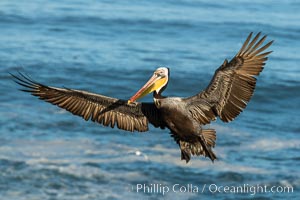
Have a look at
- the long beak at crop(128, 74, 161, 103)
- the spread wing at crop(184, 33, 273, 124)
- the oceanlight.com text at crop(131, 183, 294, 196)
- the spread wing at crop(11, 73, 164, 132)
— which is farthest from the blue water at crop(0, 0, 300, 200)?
the long beak at crop(128, 74, 161, 103)

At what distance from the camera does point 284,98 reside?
1168 inches

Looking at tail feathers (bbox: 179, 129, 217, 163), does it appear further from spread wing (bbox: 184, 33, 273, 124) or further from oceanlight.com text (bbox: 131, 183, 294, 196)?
oceanlight.com text (bbox: 131, 183, 294, 196)

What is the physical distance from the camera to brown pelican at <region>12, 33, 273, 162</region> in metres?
12.4

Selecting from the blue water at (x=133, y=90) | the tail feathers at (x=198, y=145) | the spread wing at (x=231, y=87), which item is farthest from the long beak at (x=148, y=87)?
the blue water at (x=133, y=90)

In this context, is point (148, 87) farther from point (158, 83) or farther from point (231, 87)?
point (231, 87)

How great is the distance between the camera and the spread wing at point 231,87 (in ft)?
40.9

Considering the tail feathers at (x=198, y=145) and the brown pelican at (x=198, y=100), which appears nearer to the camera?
the brown pelican at (x=198, y=100)

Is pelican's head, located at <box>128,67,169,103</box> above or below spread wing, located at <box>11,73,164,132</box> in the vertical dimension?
above

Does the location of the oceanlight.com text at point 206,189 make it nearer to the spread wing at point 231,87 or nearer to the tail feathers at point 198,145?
the tail feathers at point 198,145

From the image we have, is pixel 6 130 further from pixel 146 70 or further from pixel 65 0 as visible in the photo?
pixel 65 0

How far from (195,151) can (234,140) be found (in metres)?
12.3

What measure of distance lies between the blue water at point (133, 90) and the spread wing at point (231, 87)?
902cm

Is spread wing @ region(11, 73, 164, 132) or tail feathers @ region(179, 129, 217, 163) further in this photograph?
spread wing @ region(11, 73, 164, 132)

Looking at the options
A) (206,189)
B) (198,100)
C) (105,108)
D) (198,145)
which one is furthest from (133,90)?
(198,100)
